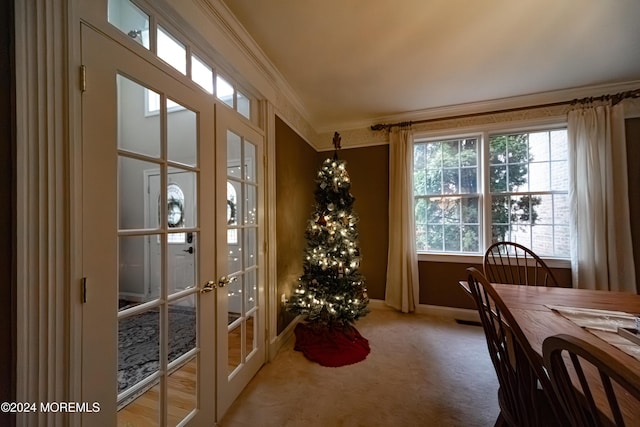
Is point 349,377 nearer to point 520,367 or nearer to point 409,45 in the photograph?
point 520,367

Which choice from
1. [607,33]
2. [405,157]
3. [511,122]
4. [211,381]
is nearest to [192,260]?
[211,381]

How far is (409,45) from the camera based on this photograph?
6.37ft

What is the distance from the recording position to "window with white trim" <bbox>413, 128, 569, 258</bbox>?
287 cm

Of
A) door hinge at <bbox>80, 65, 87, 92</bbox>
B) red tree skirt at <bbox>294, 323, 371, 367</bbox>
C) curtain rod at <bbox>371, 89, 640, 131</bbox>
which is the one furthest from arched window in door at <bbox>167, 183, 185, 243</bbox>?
curtain rod at <bbox>371, 89, 640, 131</bbox>

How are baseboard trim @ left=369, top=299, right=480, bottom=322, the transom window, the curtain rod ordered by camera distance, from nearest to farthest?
the transom window < the curtain rod < baseboard trim @ left=369, top=299, right=480, bottom=322

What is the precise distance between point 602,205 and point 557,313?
88.2 inches

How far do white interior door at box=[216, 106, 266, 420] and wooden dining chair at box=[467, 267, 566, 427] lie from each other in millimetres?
1464

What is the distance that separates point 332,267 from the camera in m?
2.50

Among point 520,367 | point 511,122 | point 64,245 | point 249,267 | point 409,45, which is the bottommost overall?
point 520,367

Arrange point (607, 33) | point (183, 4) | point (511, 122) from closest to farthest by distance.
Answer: point (183, 4) < point (607, 33) < point (511, 122)

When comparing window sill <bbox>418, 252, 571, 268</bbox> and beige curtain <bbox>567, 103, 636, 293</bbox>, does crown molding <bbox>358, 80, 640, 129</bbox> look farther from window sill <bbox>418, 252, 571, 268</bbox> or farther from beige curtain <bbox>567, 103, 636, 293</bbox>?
window sill <bbox>418, 252, 571, 268</bbox>

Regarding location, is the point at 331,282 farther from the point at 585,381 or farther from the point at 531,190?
the point at 531,190

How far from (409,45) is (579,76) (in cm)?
195

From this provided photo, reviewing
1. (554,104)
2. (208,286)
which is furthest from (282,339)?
(554,104)
